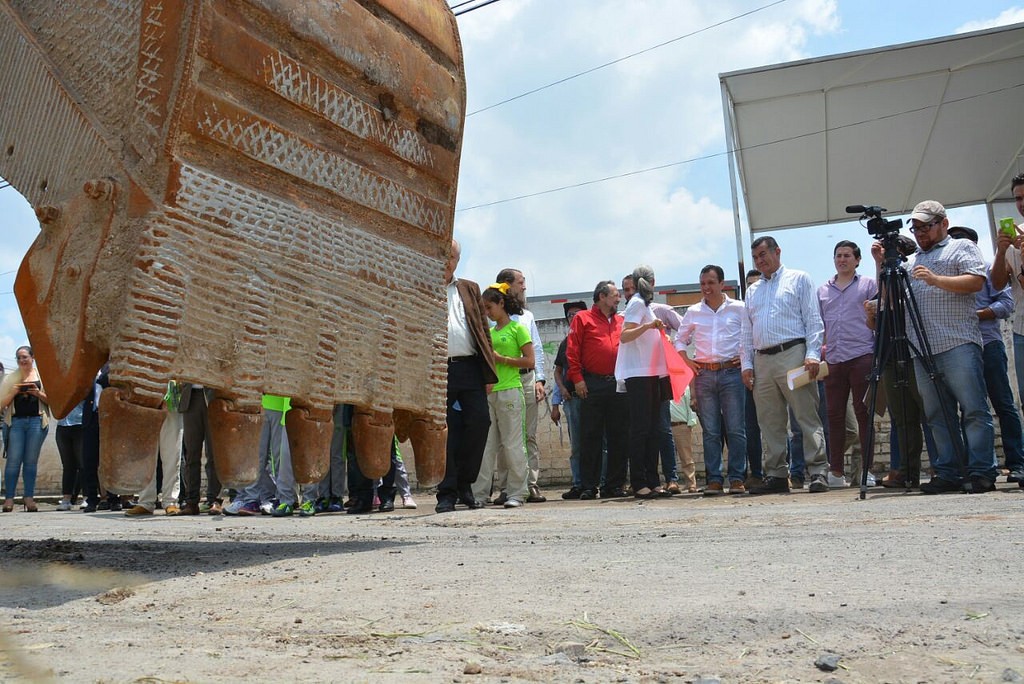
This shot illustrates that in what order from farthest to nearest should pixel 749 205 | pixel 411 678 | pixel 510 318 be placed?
1. pixel 749 205
2. pixel 510 318
3. pixel 411 678

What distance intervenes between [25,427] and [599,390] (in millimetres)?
6022

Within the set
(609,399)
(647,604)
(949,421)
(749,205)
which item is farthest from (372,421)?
(749,205)

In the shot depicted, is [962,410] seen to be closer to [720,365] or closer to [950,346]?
[950,346]

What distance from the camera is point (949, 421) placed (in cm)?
533

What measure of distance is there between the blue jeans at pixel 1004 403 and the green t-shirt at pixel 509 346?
3076mm

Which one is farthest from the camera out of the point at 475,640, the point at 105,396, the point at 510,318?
the point at 510,318

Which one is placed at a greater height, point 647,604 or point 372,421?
point 372,421

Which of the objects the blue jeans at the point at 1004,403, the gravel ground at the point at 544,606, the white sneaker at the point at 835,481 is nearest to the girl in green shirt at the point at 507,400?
the white sneaker at the point at 835,481

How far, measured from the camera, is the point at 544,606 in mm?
2191

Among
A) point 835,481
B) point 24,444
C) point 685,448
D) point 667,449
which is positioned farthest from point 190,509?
point 835,481

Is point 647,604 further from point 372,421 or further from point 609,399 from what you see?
point 609,399

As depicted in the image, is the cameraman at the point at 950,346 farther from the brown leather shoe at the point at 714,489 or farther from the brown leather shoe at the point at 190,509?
the brown leather shoe at the point at 190,509

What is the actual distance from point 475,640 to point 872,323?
479cm

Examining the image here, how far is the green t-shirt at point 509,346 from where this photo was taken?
6.96 m
